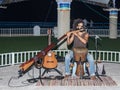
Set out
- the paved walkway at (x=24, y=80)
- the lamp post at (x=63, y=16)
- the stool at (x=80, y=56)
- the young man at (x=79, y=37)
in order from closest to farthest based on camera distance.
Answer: the paved walkway at (x=24, y=80) < the stool at (x=80, y=56) < the young man at (x=79, y=37) < the lamp post at (x=63, y=16)

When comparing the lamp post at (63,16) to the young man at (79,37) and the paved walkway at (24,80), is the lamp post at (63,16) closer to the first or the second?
the paved walkway at (24,80)

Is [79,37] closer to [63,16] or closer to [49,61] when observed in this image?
[49,61]

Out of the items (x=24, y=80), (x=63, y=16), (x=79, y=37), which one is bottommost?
(x=24, y=80)

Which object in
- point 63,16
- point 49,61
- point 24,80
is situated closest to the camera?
point 49,61

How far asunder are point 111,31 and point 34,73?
607 inches

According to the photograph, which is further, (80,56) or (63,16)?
(63,16)

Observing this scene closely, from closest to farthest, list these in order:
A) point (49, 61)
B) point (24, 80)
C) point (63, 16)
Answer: point (49, 61), point (24, 80), point (63, 16)

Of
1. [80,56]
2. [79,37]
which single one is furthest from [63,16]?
[80,56]

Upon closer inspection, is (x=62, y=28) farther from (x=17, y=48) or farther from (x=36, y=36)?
(x=36, y=36)

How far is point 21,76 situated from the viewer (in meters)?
9.78

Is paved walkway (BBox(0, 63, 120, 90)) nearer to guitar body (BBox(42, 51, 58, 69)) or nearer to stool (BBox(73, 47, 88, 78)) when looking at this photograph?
guitar body (BBox(42, 51, 58, 69))

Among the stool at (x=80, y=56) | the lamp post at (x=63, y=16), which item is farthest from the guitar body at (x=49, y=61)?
the lamp post at (x=63, y=16)

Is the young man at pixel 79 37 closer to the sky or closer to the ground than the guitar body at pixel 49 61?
closer to the sky

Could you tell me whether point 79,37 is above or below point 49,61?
above
